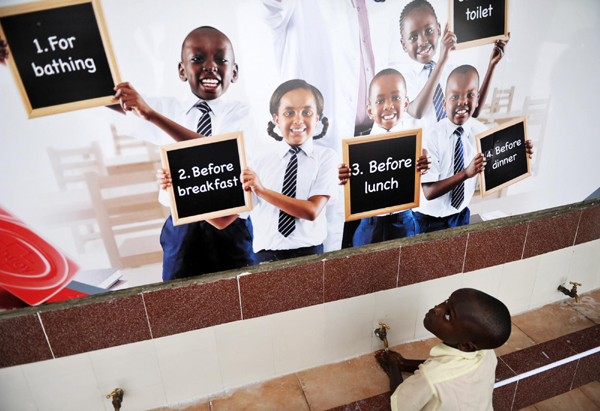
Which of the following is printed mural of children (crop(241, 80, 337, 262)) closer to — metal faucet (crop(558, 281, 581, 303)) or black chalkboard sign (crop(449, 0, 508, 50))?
black chalkboard sign (crop(449, 0, 508, 50))

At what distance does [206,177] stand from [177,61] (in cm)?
43

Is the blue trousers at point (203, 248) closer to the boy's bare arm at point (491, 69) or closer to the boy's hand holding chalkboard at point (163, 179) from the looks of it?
the boy's hand holding chalkboard at point (163, 179)

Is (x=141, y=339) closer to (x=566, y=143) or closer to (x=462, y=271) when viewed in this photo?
(x=462, y=271)

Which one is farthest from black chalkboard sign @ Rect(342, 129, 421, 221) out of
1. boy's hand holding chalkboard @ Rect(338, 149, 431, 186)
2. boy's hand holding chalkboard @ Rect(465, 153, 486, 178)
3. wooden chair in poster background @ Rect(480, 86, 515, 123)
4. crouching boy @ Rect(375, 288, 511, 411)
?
crouching boy @ Rect(375, 288, 511, 411)

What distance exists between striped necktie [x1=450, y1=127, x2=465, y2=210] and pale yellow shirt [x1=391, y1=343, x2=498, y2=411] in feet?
2.48

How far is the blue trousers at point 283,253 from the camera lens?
1.60 m

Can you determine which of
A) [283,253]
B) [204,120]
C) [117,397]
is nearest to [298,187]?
[283,253]

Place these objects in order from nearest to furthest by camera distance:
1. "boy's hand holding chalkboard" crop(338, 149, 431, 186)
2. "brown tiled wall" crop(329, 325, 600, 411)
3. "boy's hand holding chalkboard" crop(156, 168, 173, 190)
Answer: "boy's hand holding chalkboard" crop(156, 168, 173, 190) → "boy's hand holding chalkboard" crop(338, 149, 431, 186) → "brown tiled wall" crop(329, 325, 600, 411)

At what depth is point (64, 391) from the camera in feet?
5.19

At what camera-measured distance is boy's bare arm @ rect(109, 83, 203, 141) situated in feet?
4.17

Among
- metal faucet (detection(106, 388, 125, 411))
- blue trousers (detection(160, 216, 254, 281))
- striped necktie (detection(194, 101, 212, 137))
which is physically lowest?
metal faucet (detection(106, 388, 125, 411))

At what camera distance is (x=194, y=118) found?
1369 mm

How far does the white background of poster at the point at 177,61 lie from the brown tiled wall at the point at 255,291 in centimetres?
27

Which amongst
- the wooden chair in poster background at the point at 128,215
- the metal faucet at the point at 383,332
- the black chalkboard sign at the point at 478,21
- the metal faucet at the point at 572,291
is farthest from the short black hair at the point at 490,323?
the metal faucet at the point at 572,291
